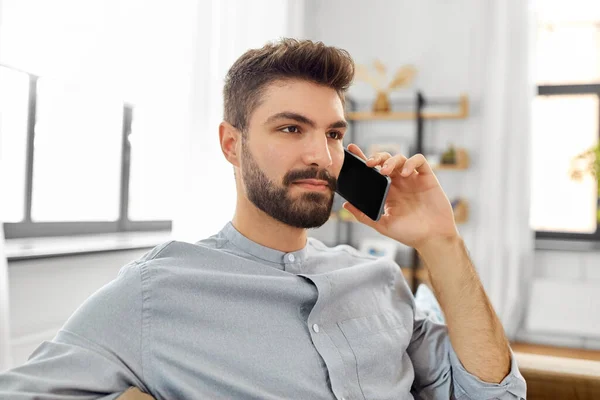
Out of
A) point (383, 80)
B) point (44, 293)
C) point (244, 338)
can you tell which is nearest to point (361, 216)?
point (244, 338)

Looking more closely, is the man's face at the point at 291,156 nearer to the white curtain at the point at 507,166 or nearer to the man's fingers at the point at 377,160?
the man's fingers at the point at 377,160

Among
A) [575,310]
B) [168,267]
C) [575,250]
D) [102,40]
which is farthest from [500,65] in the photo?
[168,267]

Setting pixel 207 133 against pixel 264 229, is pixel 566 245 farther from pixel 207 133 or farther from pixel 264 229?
pixel 264 229

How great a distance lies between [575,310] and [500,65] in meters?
1.55

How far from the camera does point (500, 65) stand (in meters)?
3.46

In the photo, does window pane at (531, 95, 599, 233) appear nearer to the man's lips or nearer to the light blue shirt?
the light blue shirt

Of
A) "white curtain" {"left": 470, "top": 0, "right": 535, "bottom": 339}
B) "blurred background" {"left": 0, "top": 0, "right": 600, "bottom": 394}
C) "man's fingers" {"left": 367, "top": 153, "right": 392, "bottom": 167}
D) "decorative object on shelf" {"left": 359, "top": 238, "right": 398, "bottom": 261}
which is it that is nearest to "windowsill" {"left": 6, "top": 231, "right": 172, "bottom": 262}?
"blurred background" {"left": 0, "top": 0, "right": 600, "bottom": 394}

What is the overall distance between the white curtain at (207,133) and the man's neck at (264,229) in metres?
1.02

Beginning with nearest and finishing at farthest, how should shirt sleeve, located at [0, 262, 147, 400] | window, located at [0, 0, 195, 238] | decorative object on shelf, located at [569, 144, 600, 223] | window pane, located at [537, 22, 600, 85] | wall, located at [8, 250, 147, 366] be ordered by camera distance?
shirt sleeve, located at [0, 262, 147, 400] → wall, located at [8, 250, 147, 366] → window, located at [0, 0, 195, 238] → decorative object on shelf, located at [569, 144, 600, 223] → window pane, located at [537, 22, 600, 85]

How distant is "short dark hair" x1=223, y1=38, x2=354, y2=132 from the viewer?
3.78 feet

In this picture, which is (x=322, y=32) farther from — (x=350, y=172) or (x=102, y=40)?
(x=350, y=172)

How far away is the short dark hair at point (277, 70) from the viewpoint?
115 centimetres

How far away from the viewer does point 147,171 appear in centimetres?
260

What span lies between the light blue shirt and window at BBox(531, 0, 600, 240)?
105 inches
